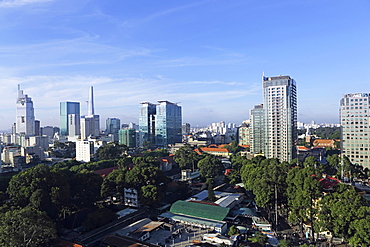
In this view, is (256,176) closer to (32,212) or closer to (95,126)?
(32,212)

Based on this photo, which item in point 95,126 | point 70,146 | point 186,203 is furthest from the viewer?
point 95,126

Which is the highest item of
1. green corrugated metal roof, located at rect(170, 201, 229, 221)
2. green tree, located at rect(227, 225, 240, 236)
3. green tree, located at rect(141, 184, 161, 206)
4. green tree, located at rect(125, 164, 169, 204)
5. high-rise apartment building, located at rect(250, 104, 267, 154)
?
high-rise apartment building, located at rect(250, 104, 267, 154)

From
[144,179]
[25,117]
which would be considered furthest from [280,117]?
[25,117]

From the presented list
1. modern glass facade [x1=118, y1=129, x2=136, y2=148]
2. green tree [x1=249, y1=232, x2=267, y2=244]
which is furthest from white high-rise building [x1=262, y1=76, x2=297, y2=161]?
modern glass facade [x1=118, y1=129, x2=136, y2=148]

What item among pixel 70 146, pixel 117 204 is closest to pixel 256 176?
pixel 117 204

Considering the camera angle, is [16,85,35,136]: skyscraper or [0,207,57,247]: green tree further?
[16,85,35,136]: skyscraper

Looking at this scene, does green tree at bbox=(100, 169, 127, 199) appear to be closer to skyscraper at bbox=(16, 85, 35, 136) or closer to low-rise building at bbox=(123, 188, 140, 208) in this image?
low-rise building at bbox=(123, 188, 140, 208)

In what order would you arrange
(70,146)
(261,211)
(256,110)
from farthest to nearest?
(70,146) → (256,110) → (261,211)
